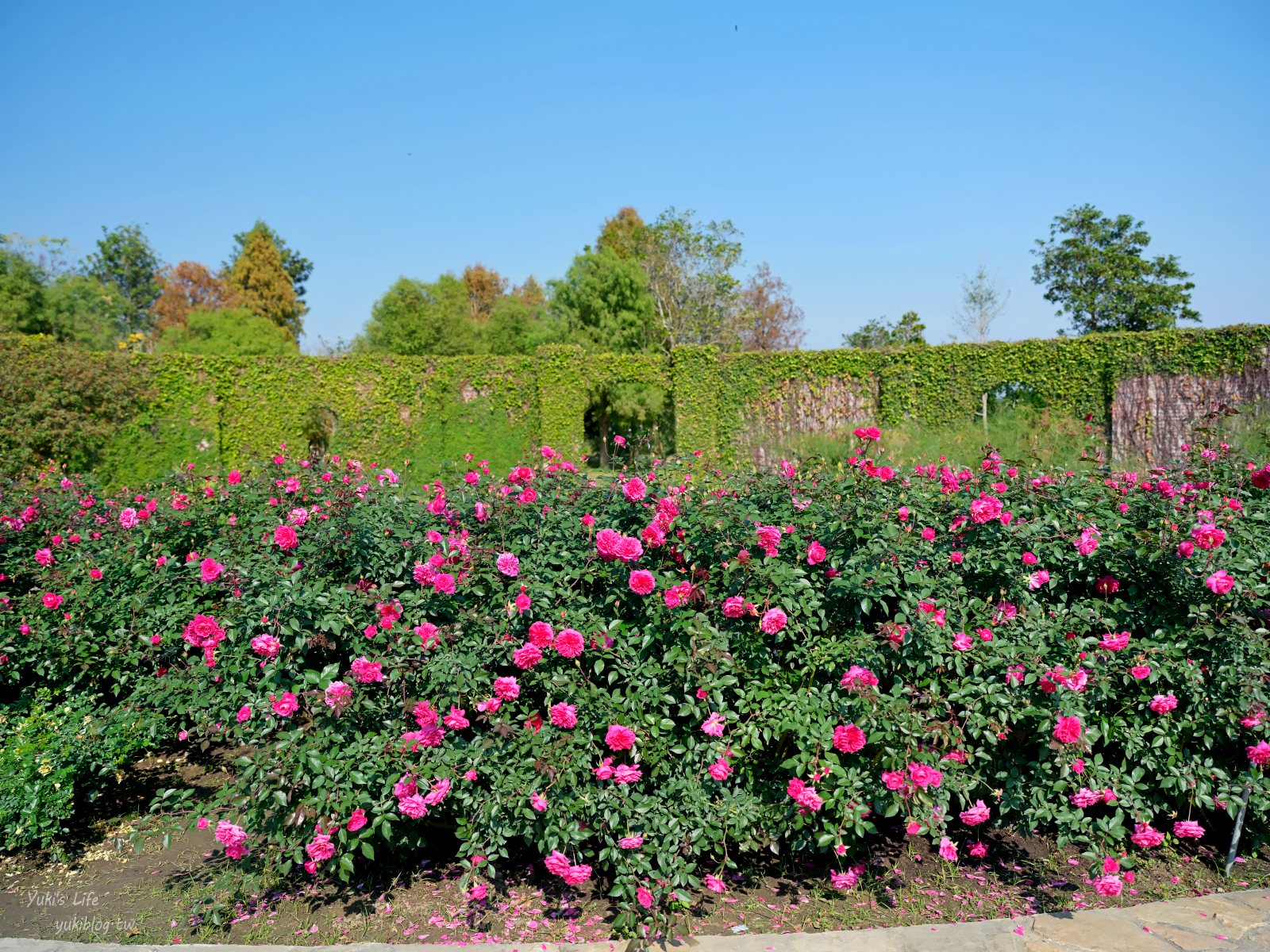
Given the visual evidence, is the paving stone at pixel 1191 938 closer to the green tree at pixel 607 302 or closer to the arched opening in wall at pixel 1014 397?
the arched opening in wall at pixel 1014 397

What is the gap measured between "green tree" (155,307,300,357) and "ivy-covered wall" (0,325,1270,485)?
44.5 ft

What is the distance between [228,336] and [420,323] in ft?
22.7

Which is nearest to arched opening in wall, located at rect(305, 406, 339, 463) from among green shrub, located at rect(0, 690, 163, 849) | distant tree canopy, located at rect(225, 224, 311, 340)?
green shrub, located at rect(0, 690, 163, 849)

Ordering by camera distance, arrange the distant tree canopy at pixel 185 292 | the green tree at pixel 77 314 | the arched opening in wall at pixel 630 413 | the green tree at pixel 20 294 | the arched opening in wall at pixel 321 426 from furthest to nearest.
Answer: the distant tree canopy at pixel 185 292 → the green tree at pixel 77 314 → the green tree at pixel 20 294 → the arched opening in wall at pixel 630 413 → the arched opening in wall at pixel 321 426

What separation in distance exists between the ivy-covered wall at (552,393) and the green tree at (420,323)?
37.9 ft

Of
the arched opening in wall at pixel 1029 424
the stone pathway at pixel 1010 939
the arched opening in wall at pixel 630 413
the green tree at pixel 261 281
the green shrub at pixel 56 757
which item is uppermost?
the green tree at pixel 261 281

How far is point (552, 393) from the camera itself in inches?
623

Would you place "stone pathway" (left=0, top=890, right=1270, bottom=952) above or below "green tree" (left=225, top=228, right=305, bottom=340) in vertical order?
below

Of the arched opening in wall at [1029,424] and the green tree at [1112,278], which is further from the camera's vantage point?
the green tree at [1112,278]

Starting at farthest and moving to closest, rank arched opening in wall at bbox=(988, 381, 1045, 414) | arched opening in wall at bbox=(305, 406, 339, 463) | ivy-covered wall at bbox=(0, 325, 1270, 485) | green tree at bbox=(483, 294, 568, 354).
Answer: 1. green tree at bbox=(483, 294, 568, 354)
2. arched opening in wall at bbox=(305, 406, 339, 463)
3. arched opening in wall at bbox=(988, 381, 1045, 414)
4. ivy-covered wall at bbox=(0, 325, 1270, 485)

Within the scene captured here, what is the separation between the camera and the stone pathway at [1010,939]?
A: 89.0 inches

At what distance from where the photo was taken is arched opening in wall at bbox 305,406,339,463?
14797 mm

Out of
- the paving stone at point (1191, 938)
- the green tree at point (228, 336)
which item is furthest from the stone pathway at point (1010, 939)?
the green tree at point (228, 336)

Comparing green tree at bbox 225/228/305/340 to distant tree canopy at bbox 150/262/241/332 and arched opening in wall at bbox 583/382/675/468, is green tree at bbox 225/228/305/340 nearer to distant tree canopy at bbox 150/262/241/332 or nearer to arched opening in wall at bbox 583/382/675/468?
distant tree canopy at bbox 150/262/241/332
